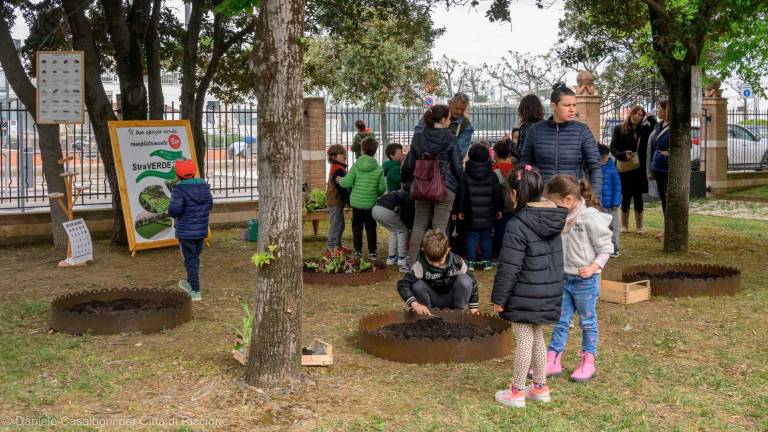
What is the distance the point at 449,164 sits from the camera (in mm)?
9789

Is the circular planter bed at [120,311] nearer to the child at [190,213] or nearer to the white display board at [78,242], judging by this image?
the child at [190,213]

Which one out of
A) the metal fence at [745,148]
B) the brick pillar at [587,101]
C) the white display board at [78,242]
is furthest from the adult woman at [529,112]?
the metal fence at [745,148]

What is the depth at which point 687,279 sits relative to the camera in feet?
29.6

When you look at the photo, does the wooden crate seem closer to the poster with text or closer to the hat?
the hat

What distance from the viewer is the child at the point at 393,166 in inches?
456

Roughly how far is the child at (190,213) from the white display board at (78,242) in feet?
9.25

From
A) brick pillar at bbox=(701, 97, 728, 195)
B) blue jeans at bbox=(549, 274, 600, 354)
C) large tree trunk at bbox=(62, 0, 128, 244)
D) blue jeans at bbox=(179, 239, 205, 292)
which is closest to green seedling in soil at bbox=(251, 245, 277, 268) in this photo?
blue jeans at bbox=(549, 274, 600, 354)

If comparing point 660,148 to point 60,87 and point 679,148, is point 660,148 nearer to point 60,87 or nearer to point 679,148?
point 679,148

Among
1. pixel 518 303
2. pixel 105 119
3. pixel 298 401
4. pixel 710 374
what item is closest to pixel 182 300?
pixel 298 401

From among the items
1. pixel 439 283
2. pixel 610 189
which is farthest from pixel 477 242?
pixel 439 283

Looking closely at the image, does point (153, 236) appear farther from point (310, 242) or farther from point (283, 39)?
point (283, 39)

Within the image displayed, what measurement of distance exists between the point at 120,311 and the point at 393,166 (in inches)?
184

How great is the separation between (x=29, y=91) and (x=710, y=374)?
9710mm

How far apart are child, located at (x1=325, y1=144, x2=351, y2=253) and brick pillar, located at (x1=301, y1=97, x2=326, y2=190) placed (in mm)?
6222
